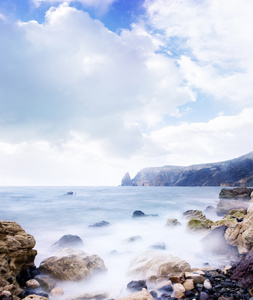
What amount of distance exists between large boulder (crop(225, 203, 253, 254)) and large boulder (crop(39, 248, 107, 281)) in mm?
5231

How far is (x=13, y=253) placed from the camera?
18.5 feet

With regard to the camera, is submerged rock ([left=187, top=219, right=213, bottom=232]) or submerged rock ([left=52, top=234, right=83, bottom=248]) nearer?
submerged rock ([left=52, top=234, right=83, bottom=248])

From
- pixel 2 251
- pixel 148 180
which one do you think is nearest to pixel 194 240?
pixel 2 251

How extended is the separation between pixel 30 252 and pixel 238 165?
127 m

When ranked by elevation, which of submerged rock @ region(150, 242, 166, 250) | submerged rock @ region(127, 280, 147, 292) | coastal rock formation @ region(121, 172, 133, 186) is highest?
submerged rock @ region(127, 280, 147, 292)

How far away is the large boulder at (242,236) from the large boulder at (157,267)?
2.59 metres

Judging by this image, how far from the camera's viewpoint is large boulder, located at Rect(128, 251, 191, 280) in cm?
592

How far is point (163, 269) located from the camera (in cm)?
596

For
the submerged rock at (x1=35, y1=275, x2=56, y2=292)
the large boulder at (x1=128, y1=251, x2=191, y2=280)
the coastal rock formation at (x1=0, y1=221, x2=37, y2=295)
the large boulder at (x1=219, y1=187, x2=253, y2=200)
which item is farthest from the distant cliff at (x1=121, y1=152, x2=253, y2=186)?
the coastal rock formation at (x1=0, y1=221, x2=37, y2=295)

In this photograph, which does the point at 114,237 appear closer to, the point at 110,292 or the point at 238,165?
the point at 110,292

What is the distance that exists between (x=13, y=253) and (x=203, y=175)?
469 ft

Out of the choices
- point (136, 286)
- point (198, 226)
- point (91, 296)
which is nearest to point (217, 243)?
point (198, 226)

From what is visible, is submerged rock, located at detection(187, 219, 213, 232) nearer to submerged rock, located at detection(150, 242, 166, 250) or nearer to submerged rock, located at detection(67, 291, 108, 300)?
submerged rock, located at detection(150, 242, 166, 250)

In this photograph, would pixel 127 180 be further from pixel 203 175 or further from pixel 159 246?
pixel 159 246
